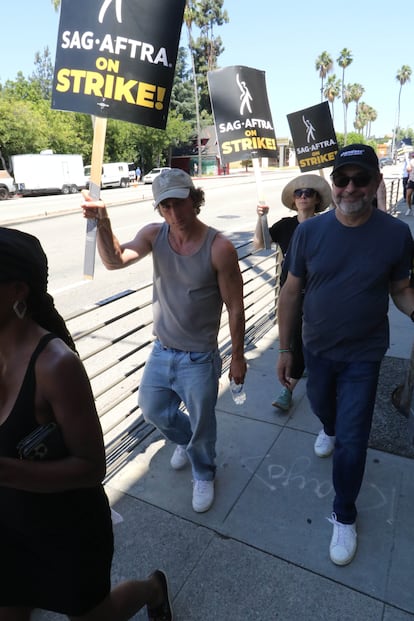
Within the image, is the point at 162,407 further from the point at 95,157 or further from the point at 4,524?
the point at 95,157

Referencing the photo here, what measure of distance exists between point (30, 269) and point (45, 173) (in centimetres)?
3003

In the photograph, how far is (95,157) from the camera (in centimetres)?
224

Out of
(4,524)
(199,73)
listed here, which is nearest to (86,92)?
(4,524)

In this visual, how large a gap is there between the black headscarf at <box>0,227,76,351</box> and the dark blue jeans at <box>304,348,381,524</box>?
153 centimetres

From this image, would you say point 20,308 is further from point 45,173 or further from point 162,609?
point 45,173

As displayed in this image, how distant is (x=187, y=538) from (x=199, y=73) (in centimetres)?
6265

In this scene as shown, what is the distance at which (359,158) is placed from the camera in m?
2.15

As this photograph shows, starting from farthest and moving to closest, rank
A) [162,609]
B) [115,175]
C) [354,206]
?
[115,175]
[354,206]
[162,609]

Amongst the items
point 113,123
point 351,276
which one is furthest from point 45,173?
point 351,276

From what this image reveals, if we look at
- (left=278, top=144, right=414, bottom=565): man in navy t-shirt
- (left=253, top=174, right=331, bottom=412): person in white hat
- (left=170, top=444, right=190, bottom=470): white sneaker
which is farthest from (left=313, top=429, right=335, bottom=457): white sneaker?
(left=170, top=444, right=190, bottom=470): white sneaker

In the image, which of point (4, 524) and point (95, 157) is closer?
point (4, 524)

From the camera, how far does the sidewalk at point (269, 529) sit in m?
2.06

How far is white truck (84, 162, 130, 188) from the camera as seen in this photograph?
110ft

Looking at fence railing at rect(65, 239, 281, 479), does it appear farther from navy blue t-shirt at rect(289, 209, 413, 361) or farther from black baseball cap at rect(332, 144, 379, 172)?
black baseball cap at rect(332, 144, 379, 172)
